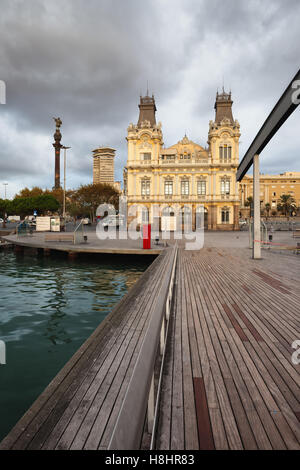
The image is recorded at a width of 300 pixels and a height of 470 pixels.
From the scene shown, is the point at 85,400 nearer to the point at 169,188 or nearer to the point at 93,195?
the point at 169,188

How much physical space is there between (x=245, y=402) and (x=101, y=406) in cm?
162

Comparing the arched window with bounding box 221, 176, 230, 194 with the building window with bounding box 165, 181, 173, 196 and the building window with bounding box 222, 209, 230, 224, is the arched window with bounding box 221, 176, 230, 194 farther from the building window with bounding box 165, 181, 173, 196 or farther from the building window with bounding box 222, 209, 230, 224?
the building window with bounding box 165, 181, 173, 196

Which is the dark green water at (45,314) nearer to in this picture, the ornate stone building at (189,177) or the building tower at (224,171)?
the ornate stone building at (189,177)

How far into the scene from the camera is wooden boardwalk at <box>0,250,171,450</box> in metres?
2.50

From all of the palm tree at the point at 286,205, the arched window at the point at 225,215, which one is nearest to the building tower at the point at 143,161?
the arched window at the point at 225,215

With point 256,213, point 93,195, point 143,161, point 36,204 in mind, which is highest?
point 143,161

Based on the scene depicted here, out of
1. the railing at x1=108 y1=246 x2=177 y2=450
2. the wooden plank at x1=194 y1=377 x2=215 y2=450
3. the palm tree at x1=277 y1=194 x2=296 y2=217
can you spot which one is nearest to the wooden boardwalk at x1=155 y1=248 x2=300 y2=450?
the wooden plank at x1=194 y1=377 x2=215 y2=450

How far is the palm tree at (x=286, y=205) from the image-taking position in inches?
3845

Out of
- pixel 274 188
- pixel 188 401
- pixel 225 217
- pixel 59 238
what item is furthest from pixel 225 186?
pixel 274 188

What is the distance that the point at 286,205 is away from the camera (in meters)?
98.1

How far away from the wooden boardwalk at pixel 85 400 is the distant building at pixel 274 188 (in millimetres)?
110685

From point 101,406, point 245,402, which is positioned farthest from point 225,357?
point 101,406

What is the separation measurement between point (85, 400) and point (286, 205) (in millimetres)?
108747

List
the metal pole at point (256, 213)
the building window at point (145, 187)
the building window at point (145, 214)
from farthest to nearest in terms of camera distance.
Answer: the building window at point (145, 214), the building window at point (145, 187), the metal pole at point (256, 213)
